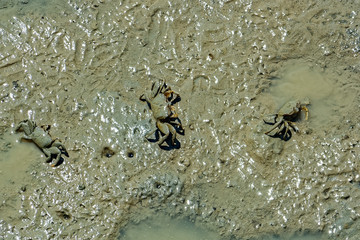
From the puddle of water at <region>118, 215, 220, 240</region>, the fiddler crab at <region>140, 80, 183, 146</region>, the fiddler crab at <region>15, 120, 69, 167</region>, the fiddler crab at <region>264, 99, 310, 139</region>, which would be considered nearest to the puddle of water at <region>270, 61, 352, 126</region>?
the fiddler crab at <region>264, 99, 310, 139</region>

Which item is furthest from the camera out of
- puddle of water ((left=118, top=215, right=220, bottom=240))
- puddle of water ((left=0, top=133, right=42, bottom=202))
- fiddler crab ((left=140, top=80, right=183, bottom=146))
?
fiddler crab ((left=140, top=80, right=183, bottom=146))

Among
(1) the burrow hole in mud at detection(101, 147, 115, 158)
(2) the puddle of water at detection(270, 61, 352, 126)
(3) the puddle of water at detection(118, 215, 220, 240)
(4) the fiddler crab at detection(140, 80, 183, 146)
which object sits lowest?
(3) the puddle of water at detection(118, 215, 220, 240)

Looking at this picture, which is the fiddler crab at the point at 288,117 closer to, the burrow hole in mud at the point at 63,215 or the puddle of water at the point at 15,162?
the burrow hole in mud at the point at 63,215

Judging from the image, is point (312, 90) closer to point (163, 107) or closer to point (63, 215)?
point (163, 107)

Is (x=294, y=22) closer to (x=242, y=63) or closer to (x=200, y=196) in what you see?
(x=242, y=63)

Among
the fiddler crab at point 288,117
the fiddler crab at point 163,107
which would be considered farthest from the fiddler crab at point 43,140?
the fiddler crab at point 288,117

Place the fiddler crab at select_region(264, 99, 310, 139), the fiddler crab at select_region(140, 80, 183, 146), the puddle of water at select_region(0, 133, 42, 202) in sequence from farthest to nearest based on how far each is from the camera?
the fiddler crab at select_region(264, 99, 310, 139) < the fiddler crab at select_region(140, 80, 183, 146) < the puddle of water at select_region(0, 133, 42, 202)

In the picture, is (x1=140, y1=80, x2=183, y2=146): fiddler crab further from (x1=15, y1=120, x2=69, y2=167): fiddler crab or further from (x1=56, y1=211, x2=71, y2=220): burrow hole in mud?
(x1=56, y1=211, x2=71, y2=220): burrow hole in mud
